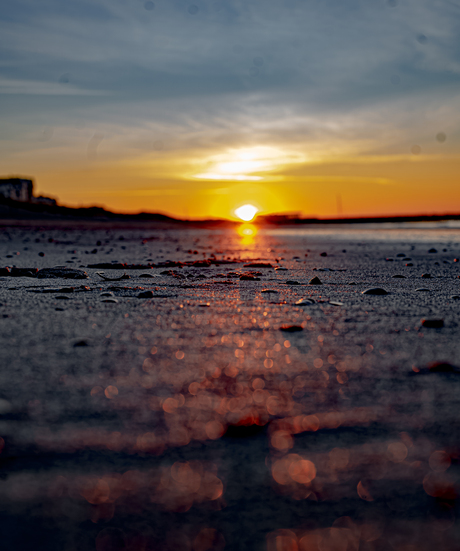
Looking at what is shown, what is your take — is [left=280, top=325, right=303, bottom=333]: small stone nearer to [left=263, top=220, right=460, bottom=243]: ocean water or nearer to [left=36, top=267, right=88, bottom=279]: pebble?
[left=36, top=267, right=88, bottom=279]: pebble

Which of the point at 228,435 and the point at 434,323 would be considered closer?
the point at 228,435

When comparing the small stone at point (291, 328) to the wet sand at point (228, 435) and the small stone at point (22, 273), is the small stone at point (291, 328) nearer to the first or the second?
the wet sand at point (228, 435)

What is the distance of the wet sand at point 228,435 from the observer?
120cm

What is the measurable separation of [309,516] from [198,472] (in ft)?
1.19

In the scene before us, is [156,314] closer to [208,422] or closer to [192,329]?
[192,329]

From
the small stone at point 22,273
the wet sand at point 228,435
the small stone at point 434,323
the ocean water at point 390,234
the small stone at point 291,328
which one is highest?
the ocean water at point 390,234

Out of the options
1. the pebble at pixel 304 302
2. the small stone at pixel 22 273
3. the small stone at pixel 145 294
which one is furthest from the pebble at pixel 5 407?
the small stone at pixel 22 273

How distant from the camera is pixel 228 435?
1.66 meters

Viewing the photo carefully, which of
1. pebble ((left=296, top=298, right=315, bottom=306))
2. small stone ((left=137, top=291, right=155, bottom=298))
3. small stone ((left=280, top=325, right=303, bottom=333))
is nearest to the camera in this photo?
small stone ((left=280, top=325, right=303, bottom=333))

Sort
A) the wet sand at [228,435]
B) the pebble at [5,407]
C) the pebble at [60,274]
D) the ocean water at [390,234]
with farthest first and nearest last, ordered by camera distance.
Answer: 1. the ocean water at [390,234]
2. the pebble at [60,274]
3. the pebble at [5,407]
4. the wet sand at [228,435]

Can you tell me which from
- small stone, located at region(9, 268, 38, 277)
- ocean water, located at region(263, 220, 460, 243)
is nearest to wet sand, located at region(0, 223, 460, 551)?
small stone, located at region(9, 268, 38, 277)

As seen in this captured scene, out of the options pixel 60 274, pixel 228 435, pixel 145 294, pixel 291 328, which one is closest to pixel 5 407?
pixel 228 435

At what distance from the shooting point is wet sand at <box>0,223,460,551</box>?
1.20 m

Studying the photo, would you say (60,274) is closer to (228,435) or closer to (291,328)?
(291,328)
